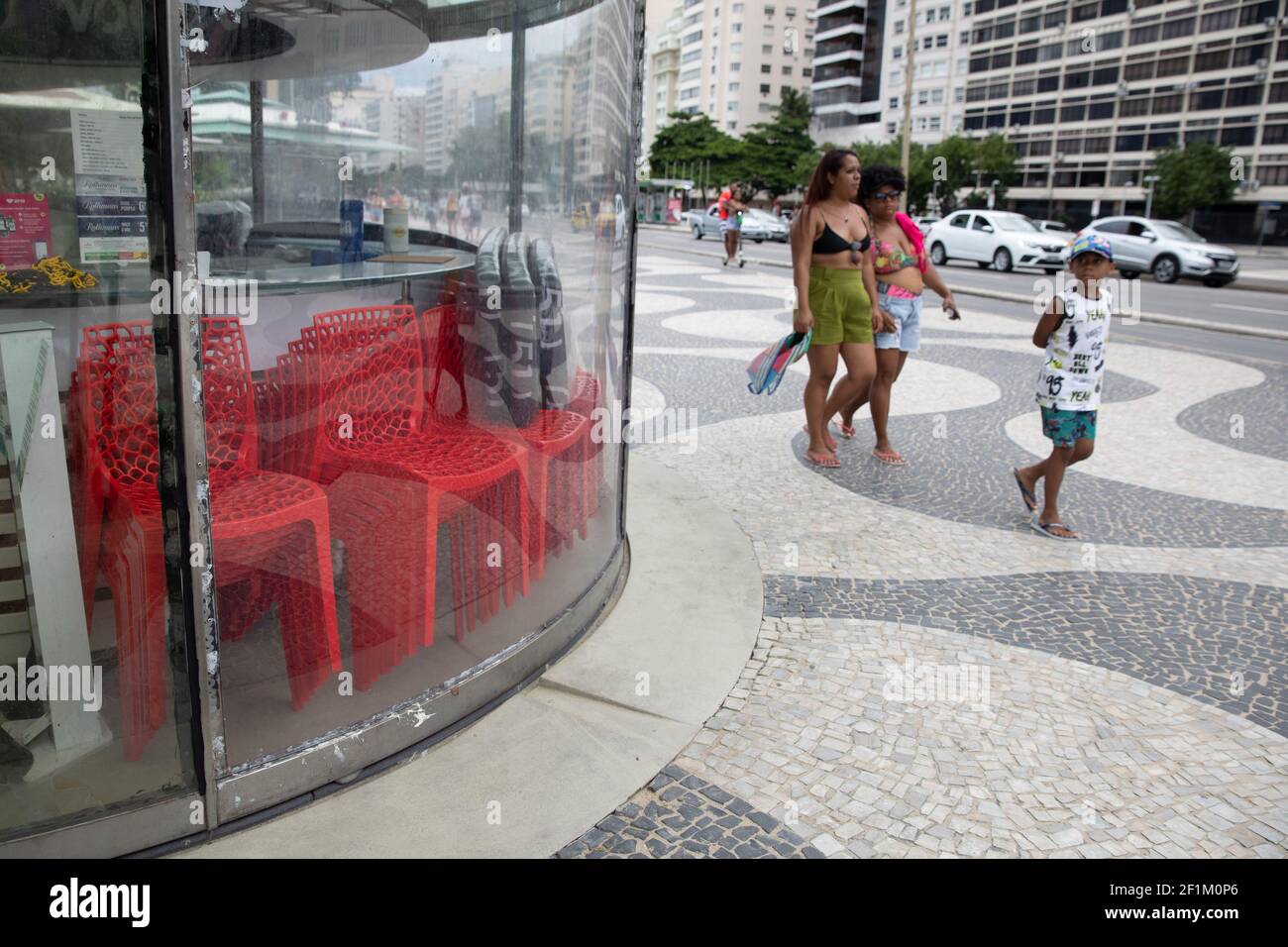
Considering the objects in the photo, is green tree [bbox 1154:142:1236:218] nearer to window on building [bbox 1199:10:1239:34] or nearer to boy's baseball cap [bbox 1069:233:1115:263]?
window on building [bbox 1199:10:1239:34]

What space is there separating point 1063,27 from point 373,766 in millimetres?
74400

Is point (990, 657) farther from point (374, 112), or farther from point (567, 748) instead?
point (374, 112)

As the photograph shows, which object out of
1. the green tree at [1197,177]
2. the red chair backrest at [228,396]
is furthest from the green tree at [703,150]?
the red chair backrest at [228,396]

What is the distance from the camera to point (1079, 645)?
12.3 ft

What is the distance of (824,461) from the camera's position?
6184 mm

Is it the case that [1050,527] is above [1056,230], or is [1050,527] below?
below

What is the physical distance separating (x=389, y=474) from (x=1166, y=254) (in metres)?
23.6

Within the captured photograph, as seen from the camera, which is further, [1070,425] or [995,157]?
[995,157]

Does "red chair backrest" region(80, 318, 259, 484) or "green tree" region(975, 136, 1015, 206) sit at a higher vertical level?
"green tree" region(975, 136, 1015, 206)

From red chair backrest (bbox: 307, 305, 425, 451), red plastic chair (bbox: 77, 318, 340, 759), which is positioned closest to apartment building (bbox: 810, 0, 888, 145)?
red chair backrest (bbox: 307, 305, 425, 451)

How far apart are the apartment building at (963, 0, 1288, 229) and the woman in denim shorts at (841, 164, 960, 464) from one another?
48255 mm

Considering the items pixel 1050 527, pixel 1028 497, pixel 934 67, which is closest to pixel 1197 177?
pixel 934 67

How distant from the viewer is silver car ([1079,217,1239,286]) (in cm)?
2180
